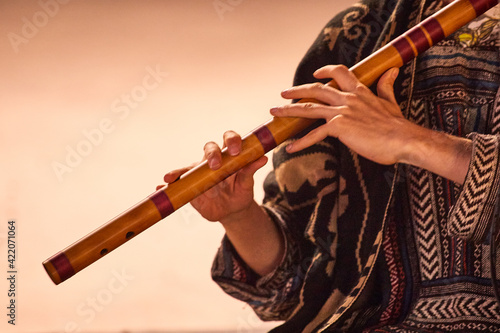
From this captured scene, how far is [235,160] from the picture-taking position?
3.28ft

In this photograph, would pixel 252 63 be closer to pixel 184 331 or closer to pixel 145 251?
pixel 145 251

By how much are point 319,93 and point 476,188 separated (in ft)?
0.96

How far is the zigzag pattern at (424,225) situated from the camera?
3.43ft

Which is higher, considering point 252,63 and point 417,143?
point 252,63

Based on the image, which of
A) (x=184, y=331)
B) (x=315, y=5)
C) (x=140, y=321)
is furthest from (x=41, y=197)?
(x=315, y=5)

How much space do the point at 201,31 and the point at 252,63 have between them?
28cm

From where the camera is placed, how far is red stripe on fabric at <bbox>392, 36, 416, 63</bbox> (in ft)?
3.32

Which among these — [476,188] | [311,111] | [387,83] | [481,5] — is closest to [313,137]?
[311,111]

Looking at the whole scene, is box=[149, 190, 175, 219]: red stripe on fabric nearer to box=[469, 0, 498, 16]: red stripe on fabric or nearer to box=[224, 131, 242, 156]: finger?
box=[224, 131, 242, 156]: finger

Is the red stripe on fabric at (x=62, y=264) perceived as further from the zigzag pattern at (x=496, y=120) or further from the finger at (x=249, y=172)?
the zigzag pattern at (x=496, y=120)

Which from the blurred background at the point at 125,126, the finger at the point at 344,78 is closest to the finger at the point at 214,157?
the finger at the point at 344,78

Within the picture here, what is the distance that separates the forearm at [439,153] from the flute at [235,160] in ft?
0.50

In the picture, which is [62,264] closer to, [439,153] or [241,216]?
[241,216]

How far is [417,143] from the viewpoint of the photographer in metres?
0.93
